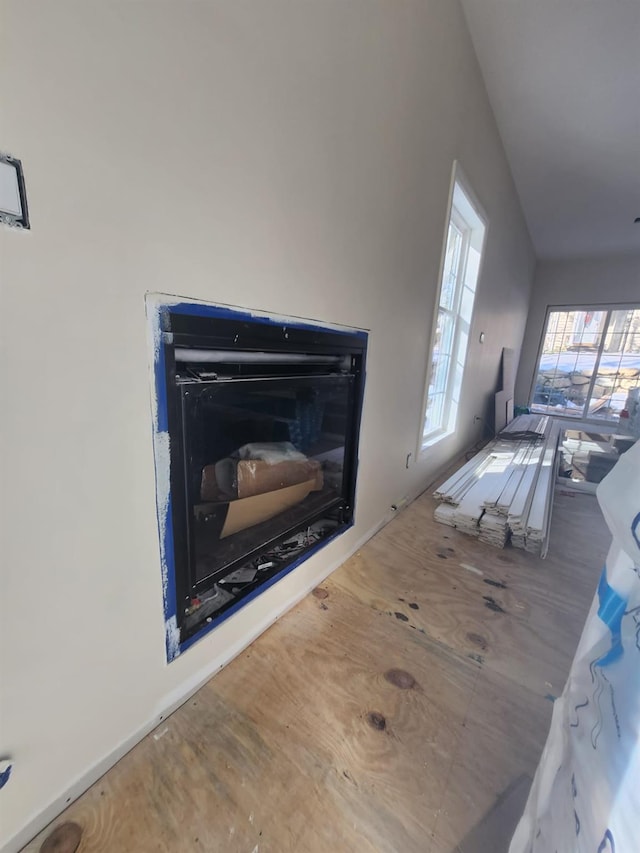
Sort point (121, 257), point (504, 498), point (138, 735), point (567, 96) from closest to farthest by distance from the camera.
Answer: point (121, 257), point (138, 735), point (504, 498), point (567, 96)

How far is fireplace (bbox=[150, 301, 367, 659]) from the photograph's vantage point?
0.89 m

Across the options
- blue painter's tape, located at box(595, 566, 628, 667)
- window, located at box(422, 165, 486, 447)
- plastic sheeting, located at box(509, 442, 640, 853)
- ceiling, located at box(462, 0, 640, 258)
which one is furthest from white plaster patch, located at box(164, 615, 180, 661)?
ceiling, located at box(462, 0, 640, 258)

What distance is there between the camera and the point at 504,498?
2340 mm

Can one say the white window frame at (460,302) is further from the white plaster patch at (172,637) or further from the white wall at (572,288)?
the white wall at (572,288)

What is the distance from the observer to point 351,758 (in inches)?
37.5

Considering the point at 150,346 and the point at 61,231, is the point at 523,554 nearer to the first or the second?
the point at 150,346

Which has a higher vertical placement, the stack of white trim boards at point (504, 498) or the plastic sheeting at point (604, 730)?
the plastic sheeting at point (604, 730)

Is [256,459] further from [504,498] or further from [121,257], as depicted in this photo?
[504,498]

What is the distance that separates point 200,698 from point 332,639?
Result: 516 millimetres

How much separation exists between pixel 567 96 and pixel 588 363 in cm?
496

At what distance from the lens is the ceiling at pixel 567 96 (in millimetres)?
1979

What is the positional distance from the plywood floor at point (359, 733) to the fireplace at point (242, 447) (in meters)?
0.27

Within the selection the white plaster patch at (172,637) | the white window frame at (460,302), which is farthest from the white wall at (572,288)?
the white plaster patch at (172,637)

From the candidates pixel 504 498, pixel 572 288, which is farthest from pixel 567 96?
pixel 572 288
